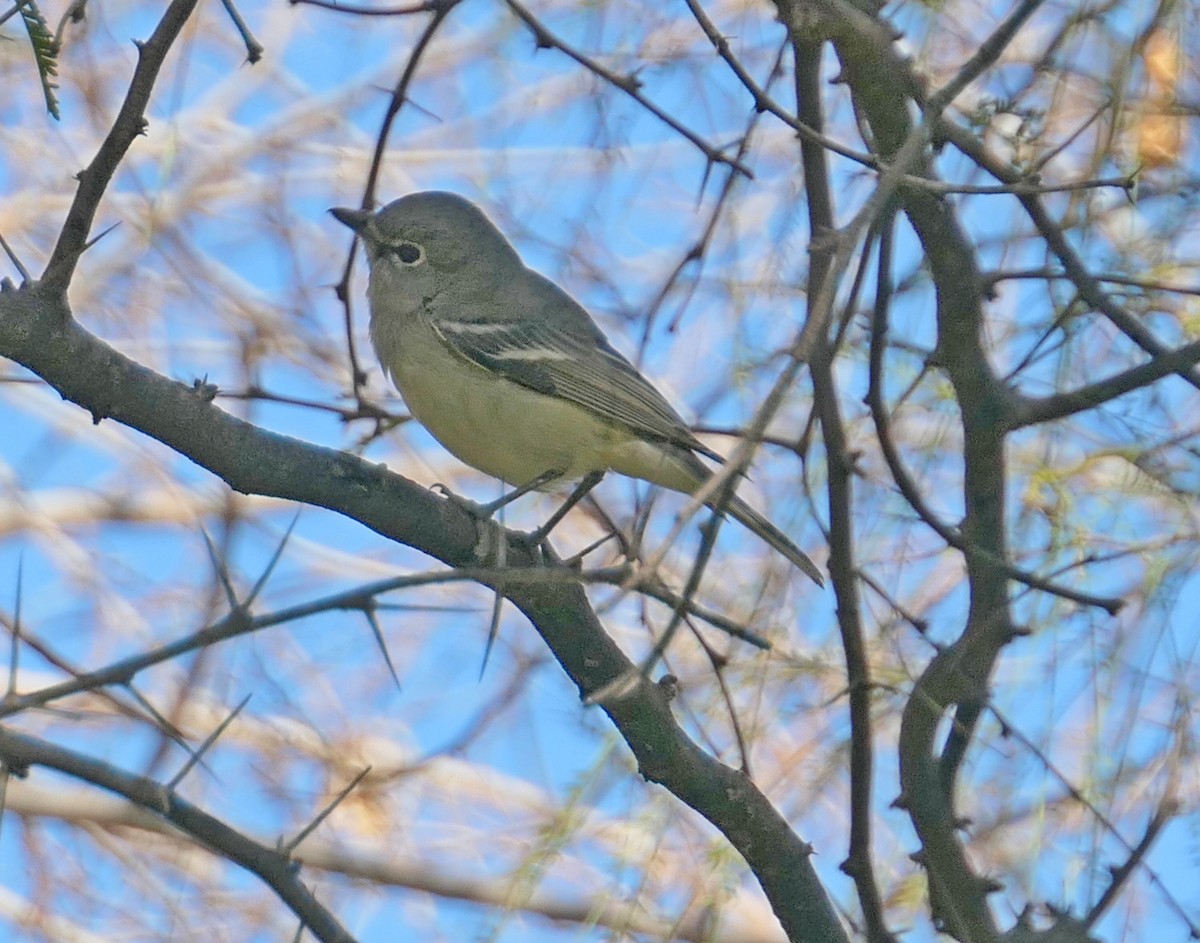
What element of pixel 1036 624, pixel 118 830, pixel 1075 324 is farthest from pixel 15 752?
pixel 118 830

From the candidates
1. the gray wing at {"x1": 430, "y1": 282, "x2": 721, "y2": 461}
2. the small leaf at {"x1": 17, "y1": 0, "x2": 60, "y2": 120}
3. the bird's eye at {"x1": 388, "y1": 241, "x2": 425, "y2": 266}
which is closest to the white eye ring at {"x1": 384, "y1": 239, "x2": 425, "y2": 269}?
the bird's eye at {"x1": 388, "y1": 241, "x2": 425, "y2": 266}

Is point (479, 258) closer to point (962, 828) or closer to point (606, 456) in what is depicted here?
point (606, 456)

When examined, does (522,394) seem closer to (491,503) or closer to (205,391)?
(491,503)

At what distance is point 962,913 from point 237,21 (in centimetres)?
249

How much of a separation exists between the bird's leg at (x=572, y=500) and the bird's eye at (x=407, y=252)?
3.49 feet

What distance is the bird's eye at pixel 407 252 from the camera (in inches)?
222

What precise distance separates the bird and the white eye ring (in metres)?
0.09

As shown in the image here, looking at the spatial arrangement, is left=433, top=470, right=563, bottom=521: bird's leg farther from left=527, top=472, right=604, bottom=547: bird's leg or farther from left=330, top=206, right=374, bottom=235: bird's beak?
left=330, top=206, right=374, bottom=235: bird's beak

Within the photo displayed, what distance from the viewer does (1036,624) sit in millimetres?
3889

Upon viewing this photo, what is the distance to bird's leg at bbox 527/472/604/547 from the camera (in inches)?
169

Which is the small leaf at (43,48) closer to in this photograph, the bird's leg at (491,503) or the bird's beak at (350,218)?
the bird's leg at (491,503)

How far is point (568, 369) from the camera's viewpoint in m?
5.20

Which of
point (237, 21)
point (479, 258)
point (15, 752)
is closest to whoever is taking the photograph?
point (15, 752)

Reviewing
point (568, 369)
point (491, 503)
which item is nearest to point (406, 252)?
point (568, 369)
